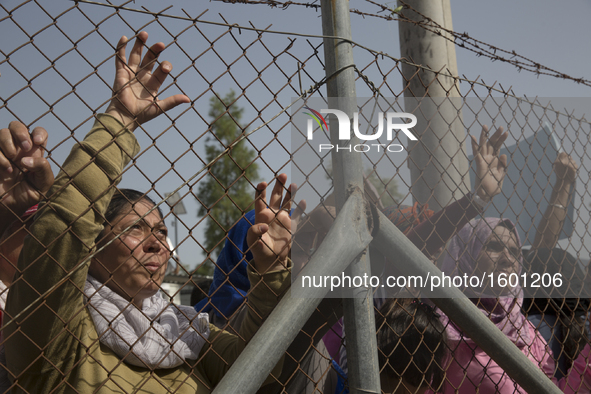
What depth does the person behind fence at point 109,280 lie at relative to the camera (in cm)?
120

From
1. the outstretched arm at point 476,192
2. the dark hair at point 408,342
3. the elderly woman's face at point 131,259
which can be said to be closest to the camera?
the elderly woman's face at point 131,259

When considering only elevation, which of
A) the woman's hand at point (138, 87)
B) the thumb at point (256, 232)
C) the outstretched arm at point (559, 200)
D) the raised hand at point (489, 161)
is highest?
the outstretched arm at point (559, 200)

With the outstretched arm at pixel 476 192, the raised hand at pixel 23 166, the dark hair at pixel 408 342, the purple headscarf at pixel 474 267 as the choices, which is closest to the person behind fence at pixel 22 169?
the raised hand at pixel 23 166

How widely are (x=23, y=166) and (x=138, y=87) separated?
1.29 ft

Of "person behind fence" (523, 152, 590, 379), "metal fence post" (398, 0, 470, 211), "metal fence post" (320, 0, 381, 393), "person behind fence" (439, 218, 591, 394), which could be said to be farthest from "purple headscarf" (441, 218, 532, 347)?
"metal fence post" (320, 0, 381, 393)

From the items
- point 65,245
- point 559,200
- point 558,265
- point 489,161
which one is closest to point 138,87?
point 65,245

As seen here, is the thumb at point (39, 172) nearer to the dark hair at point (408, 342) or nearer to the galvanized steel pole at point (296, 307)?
the galvanized steel pole at point (296, 307)

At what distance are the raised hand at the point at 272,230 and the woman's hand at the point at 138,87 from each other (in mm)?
396

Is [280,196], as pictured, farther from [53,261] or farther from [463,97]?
[463,97]

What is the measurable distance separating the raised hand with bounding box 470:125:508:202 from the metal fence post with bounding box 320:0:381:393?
38.0 inches

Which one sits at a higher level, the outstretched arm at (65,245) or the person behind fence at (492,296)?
the person behind fence at (492,296)

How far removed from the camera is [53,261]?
1.19 metres

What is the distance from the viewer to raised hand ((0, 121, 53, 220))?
1201mm

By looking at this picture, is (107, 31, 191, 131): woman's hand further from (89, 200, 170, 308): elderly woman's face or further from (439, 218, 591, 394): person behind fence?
(439, 218, 591, 394): person behind fence
